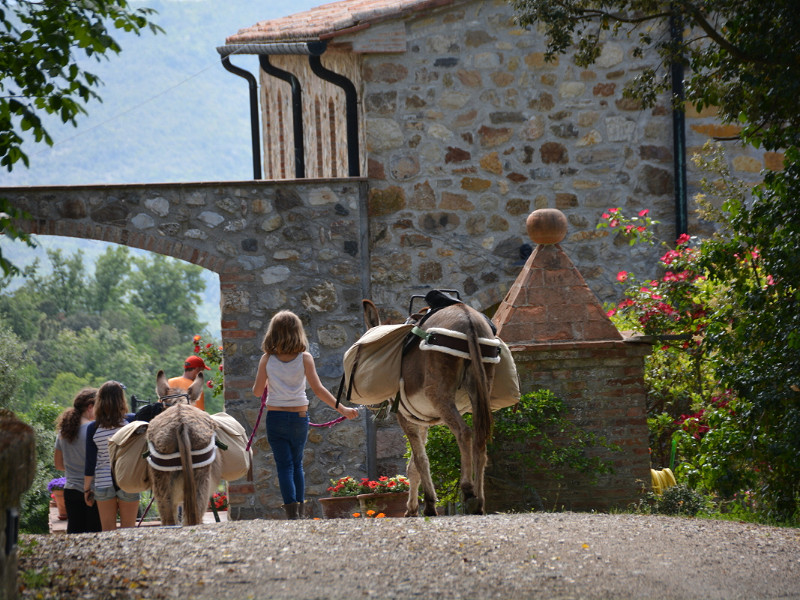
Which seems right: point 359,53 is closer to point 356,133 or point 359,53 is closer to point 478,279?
point 356,133

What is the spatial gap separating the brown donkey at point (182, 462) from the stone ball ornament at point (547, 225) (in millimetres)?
3175

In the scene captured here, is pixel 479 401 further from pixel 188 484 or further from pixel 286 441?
pixel 188 484

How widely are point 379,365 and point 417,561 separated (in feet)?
7.33

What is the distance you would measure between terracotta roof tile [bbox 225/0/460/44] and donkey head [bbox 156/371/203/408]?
4604mm

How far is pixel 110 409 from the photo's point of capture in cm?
748

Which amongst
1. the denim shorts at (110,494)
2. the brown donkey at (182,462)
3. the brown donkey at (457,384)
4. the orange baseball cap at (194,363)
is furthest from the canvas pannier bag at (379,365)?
the orange baseball cap at (194,363)

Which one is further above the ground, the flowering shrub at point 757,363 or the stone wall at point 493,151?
the stone wall at point 493,151

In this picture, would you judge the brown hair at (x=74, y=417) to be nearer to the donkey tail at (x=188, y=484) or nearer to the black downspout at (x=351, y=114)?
the donkey tail at (x=188, y=484)

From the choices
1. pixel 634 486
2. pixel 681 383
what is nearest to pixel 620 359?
pixel 634 486

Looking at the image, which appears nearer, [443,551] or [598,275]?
[443,551]

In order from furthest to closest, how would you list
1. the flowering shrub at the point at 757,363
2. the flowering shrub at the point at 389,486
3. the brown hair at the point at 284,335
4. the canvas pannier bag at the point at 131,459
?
the flowering shrub at the point at 389,486 < the brown hair at the point at 284,335 < the flowering shrub at the point at 757,363 < the canvas pannier bag at the point at 131,459

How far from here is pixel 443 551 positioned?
16.3 feet

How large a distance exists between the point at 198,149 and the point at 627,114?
563ft

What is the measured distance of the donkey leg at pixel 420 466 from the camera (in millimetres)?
6941
